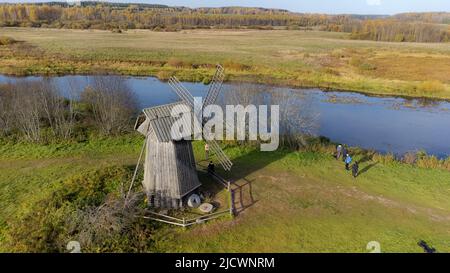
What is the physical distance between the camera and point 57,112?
27328 millimetres

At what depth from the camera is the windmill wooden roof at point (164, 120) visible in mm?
15625

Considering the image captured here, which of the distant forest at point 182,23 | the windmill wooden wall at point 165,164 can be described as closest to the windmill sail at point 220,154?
the windmill wooden wall at point 165,164

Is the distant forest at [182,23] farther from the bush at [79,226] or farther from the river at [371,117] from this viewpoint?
the bush at [79,226]

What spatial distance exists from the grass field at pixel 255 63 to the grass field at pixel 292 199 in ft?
85.8

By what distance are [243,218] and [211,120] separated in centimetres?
507

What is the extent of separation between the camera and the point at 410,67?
5950 cm

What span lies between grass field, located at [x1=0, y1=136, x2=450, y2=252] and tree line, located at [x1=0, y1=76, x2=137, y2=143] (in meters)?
1.80

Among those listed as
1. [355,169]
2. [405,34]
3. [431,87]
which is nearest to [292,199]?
[355,169]

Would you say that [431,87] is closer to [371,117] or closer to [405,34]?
[371,117]

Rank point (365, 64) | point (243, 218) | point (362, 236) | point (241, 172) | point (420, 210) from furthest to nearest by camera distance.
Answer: point (365, 64) < point (241, 172) < point (420, 210) < point (243, 218) < point (362, 236)

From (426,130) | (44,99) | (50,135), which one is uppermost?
(44,99)

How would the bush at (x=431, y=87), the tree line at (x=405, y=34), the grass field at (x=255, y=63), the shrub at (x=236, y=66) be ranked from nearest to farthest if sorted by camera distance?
1. the bush at (x=431, y=87)
2. the grass field at (x=255, y=63)
3. the shrub at (x=236, y=66)
4. the tree line at (x=405, y=34)
